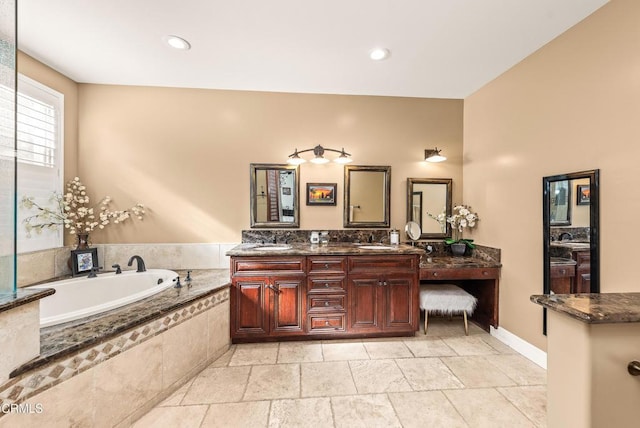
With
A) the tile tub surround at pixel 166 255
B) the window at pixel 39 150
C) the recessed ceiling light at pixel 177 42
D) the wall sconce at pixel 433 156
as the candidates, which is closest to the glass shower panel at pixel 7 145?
the recessed ceiling light at pixel 177 42

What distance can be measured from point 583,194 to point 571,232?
303 mm

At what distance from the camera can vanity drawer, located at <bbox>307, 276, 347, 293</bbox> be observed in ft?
8.26

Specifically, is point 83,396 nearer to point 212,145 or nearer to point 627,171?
point 212,145

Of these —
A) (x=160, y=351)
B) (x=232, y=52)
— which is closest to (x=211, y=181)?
(x=232, y=52)

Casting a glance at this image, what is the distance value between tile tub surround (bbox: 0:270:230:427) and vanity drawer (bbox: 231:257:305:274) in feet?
0.93

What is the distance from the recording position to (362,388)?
1.91 meters

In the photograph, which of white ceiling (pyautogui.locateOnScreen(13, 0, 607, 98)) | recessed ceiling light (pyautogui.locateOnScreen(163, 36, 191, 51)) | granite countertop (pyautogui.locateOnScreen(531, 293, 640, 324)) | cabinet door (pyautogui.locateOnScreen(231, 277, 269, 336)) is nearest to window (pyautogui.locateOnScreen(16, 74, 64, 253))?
white ceiling (pyautogui.locateOnScreen(13, 0, 607, 98))

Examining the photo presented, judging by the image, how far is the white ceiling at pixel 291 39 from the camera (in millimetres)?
1775

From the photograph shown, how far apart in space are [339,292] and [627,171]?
2.25 meters

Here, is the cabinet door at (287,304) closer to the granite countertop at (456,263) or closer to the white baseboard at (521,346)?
the granite countertop at (456,263)

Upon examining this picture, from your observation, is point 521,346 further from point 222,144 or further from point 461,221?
point 222,144

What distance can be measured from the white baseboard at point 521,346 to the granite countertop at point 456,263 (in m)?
0.66

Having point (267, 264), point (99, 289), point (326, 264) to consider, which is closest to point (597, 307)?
point (326, 264)

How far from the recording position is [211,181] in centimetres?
297
